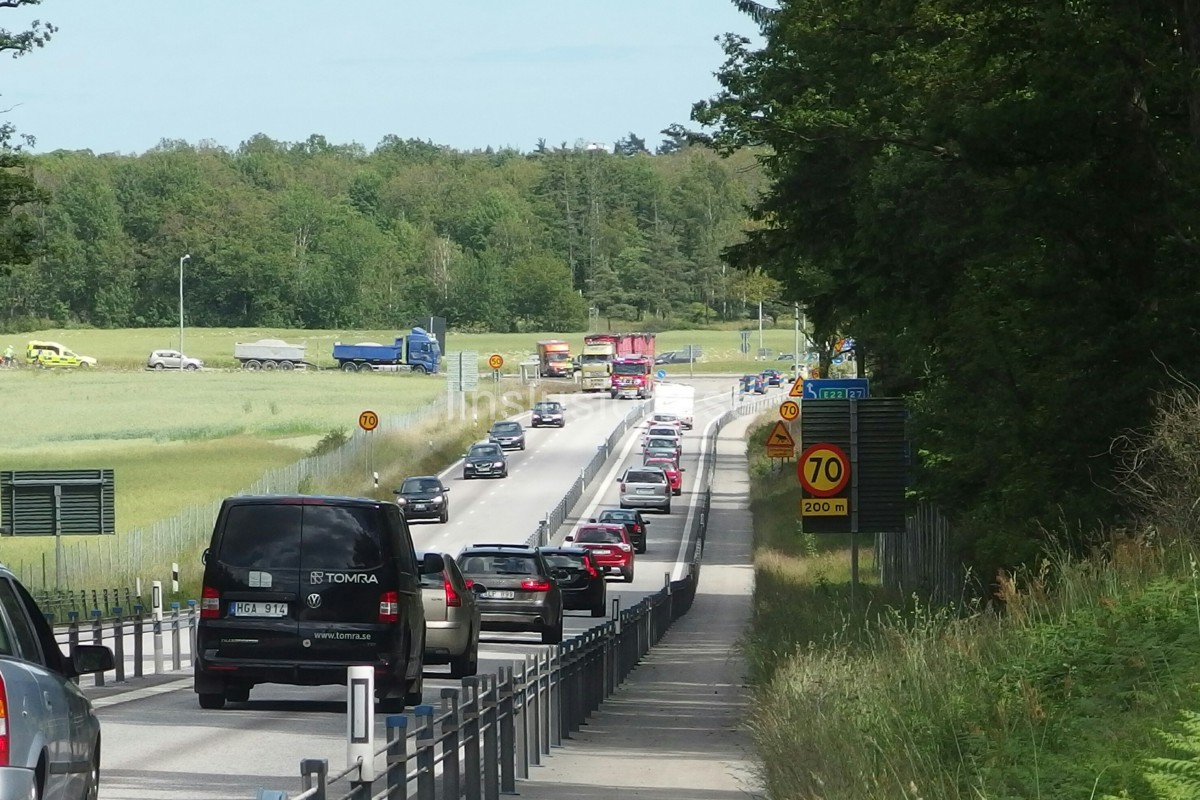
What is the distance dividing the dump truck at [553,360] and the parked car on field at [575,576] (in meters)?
108

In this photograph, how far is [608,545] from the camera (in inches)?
2243

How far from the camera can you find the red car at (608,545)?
5662 centimetres

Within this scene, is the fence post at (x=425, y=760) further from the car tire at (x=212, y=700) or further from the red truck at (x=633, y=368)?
the red truck at (x=633, y=368)

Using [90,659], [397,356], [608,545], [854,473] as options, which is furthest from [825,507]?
[397,356]

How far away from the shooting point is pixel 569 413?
416ft

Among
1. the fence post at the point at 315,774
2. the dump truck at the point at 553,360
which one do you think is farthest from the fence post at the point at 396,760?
the dump truck at the point at 553,360

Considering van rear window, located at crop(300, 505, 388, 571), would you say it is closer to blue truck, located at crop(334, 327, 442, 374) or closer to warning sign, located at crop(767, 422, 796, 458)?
warning sign, located at crop(767, 422, 796, 458)

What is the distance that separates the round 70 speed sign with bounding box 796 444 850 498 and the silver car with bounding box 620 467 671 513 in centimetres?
5541

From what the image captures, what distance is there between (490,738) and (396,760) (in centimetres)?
400

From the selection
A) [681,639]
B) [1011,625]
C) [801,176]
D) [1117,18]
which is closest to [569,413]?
[681,639]

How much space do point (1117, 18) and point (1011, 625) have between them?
10604 mm

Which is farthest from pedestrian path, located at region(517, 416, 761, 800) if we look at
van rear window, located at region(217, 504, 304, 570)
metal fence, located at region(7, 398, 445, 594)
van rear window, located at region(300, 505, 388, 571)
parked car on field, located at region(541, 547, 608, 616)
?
metal fence, located at region(7, 398, 445, 594)

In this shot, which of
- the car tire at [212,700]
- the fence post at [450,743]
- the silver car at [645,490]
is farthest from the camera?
the silver car at [645,490]

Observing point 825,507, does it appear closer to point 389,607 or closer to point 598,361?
point 389,607
